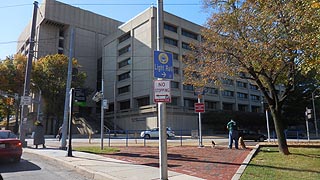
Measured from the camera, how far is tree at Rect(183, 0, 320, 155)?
36.8 ft

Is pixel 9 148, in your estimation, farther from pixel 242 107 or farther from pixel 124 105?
pixel 242 107

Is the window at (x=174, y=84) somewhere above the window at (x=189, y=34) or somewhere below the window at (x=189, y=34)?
→ below

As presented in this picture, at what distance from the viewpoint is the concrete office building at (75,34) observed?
6700 centimetres

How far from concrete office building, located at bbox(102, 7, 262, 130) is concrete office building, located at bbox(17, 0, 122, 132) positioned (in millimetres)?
5908

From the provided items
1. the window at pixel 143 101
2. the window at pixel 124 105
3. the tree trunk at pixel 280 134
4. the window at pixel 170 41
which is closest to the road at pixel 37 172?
the tree trunk at pixel 280 134

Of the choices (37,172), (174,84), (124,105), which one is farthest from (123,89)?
(37,172)

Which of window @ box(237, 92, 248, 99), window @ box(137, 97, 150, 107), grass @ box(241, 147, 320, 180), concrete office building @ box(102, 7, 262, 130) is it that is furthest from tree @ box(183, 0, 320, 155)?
window @ box(237, 92, 248, 99)

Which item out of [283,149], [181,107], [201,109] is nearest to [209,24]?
[201,109]

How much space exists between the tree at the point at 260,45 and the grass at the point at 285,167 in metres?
1.21

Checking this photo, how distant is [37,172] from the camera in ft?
33.4

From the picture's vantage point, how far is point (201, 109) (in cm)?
1852

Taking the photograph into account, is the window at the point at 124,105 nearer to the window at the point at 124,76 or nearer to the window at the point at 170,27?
the window at the point at 124,76

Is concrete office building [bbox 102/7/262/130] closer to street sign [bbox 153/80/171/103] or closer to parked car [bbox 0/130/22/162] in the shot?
parked car [bbox 0/130/22/162]

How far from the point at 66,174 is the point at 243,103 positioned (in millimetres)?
63722
